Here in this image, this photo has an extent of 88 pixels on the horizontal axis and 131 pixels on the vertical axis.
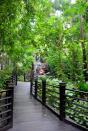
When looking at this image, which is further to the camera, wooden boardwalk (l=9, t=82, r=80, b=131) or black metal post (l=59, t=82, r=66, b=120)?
black metal post (l=59, t=82, r=66, b=120)

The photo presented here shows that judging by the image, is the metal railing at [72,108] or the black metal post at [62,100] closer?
the metal railing at [72,108]

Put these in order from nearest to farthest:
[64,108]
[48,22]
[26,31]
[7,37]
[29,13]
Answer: [64,108] → [29,13] → [7,37] → [26,31] → [48,22]

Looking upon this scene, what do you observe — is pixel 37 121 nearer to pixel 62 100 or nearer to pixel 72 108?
pixel 62 100

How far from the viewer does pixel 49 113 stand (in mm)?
8609

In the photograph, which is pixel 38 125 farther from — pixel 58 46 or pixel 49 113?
pixel 58 46

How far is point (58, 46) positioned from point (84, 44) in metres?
2.13

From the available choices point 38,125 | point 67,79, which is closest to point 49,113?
point 38,125

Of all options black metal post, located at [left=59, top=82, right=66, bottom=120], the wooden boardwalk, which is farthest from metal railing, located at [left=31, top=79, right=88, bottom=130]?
the wooden boardwalk

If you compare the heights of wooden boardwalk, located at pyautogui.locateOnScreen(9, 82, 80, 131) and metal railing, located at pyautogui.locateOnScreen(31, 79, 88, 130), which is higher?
metal railing, located at pyautogui.locateOnScreen(31, 79, 88, 130)

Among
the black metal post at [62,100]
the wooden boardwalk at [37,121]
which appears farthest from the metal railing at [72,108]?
the wooden boardwalk at [37,121]

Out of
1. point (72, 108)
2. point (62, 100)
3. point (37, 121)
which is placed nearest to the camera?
point (72, 108)

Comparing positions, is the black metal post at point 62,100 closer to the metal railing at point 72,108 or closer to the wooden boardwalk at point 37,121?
the metal railing at point 72,108

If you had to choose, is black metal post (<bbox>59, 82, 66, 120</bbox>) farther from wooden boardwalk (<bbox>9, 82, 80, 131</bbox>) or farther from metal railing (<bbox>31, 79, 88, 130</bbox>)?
wooden boardwalk (<bbox>9, 82, 80, 131</bbox>)

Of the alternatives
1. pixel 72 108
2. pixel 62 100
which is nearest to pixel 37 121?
pixel 62 100
